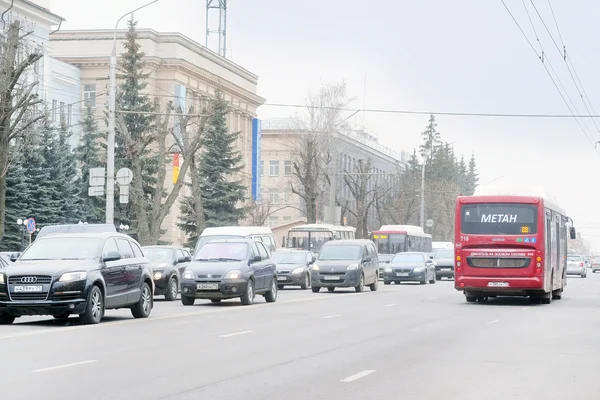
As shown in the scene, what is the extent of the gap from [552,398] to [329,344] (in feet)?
19.8

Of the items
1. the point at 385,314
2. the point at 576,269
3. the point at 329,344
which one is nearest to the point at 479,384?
the point at 329,344

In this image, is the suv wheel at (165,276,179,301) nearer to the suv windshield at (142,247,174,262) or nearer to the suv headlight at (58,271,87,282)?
the suv windshield at (142,247,174,262)

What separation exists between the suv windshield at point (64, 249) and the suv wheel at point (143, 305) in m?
1.88

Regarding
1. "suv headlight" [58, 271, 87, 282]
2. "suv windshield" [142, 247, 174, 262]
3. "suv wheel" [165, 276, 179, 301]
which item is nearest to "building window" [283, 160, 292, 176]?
"suv windshield" [142, 247, 174, 262]

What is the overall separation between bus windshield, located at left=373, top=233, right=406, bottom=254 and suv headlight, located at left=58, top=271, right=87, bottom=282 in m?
48.8

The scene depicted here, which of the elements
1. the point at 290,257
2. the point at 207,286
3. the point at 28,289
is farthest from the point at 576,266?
the point at 28,289

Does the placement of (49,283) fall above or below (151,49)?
below

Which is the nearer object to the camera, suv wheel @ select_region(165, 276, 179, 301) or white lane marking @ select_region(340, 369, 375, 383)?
white lane marking @ select_region(340, 369, 375, 383)

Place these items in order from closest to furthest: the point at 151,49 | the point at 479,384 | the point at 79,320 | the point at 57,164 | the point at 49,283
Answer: the point at 479,384
the point at 49,283
the point at 79,320
the point at 57,164
the point at 151,49

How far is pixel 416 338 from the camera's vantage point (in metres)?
17.6

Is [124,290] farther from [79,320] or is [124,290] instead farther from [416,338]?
[416,338]

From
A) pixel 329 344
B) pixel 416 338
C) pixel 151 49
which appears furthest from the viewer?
pixel 151 49

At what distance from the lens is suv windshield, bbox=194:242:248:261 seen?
28500mm

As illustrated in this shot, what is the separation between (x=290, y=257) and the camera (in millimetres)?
43281
